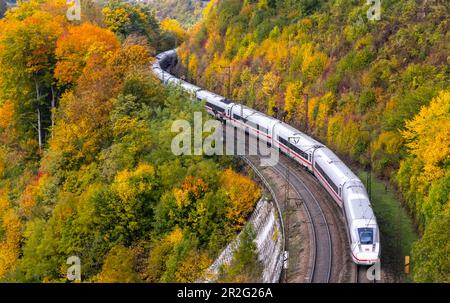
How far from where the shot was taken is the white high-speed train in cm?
3116

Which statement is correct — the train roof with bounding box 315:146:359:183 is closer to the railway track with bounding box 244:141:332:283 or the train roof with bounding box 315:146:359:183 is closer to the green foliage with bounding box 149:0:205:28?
the railway track with bounding box 244:141:332:283

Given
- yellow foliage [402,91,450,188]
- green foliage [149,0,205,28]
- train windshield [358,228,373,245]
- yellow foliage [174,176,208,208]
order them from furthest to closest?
green foliage [149,0,205,28] < yellow foliage [174,176,208,208] < yellow foliage [402,91,450,188] < train windshield [358,228,373,245]

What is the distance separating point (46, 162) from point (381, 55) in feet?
123

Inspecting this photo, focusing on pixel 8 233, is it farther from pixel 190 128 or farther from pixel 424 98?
pixel 424 98

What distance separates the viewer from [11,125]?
2437 inches

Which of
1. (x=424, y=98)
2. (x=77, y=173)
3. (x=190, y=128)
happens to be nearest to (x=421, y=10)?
(x=424, y=98)

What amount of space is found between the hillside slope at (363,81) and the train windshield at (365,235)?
3002 mm

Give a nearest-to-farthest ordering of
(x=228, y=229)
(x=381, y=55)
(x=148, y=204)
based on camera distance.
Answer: (x=228, y=229) < (x=148, y=204) < (x=381, y=55)

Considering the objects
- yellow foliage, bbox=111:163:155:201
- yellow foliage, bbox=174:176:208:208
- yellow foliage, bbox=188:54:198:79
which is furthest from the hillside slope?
yellow foliage, bbox=111:163:155:201

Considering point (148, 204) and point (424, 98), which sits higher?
point (424, 98)

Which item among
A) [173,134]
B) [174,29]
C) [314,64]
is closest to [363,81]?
[314,64]

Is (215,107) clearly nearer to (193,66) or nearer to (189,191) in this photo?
(189,191)

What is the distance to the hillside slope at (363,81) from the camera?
3584 cm

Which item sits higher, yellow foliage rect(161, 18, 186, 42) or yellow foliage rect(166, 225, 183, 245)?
yellow foliage rect(161, 18, 186, 42)
